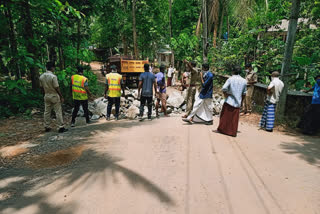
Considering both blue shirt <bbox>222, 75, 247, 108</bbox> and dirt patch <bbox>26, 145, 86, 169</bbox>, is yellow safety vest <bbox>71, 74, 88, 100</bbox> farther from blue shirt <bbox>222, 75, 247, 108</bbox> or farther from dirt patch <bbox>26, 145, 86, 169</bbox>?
blue shirt <bbox>222, 75, 247, 108</bbox>

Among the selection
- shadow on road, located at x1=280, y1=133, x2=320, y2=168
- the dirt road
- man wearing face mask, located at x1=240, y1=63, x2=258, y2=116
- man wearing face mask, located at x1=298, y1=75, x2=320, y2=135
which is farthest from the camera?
man wearing face mask, located at x1=240, y1=63, x2=258, y2=116

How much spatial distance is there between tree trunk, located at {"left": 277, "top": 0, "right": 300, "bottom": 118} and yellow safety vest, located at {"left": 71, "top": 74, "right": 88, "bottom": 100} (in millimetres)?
5909

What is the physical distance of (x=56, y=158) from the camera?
4.02 m

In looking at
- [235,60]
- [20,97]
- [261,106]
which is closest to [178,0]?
[235,60]

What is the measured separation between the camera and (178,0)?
25.7 metres

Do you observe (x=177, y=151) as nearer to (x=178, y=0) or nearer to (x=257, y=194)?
(x=257, y=194)

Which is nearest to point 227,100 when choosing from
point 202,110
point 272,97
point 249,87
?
point 202,110

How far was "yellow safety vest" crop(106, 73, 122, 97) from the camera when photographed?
22.0 ft

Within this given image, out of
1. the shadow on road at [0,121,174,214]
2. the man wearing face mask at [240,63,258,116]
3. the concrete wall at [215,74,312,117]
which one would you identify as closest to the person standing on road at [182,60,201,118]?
the man wearing face mask at [240,63,258,116]

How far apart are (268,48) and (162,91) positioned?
266 inches

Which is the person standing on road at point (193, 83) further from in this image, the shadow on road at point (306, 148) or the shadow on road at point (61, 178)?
the shadow on road at point (61, 178)

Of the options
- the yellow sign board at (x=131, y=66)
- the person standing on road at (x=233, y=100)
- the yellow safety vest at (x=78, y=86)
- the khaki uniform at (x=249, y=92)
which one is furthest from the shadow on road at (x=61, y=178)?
the yellow sign board at (x=131, y=66)

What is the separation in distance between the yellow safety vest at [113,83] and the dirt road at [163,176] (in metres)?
1.93

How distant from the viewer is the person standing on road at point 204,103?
5.84 meters
